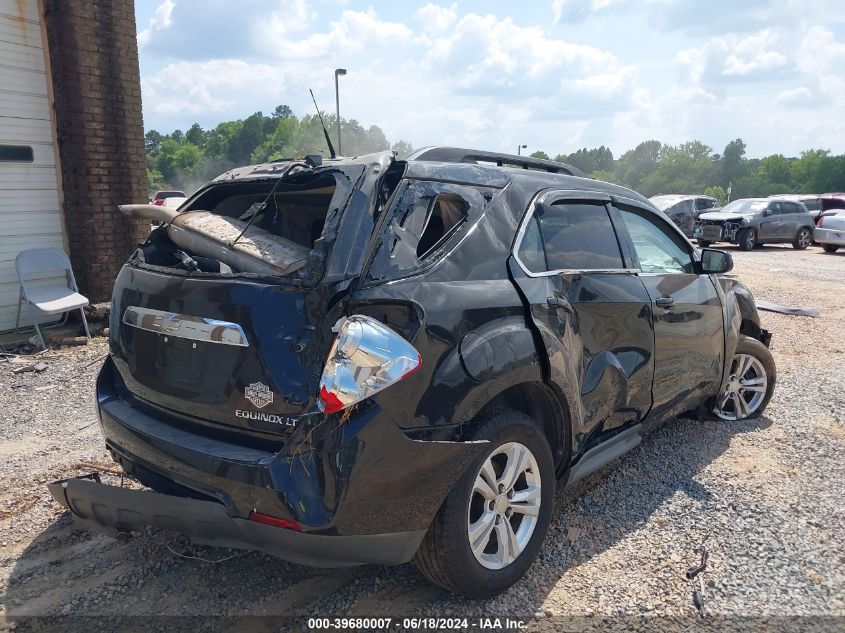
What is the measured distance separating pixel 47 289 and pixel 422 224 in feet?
20.6

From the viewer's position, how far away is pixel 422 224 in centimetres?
273

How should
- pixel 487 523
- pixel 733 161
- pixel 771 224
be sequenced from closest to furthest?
pixel 487 523
pixel 771 224
pixel 733 161

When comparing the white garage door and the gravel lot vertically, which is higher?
the white garage door

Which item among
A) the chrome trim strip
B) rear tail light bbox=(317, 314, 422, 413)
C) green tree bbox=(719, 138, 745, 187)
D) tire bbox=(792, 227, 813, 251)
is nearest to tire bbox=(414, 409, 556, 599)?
rear tail light bbox=(317, 314, 422, 413)

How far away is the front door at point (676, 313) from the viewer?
12.8ft

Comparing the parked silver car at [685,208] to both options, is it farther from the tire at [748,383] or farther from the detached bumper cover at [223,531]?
the detached bumper cover at [223,531]

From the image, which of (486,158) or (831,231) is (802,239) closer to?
(831,231)

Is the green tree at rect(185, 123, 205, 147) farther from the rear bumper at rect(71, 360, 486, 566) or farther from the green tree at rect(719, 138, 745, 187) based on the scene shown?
the rear bumper at rect(71, 360, 486, 566)

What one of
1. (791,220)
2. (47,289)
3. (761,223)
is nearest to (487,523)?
(47,289)

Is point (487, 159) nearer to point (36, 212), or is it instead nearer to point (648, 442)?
point (648, 442)

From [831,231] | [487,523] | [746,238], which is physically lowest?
[746,238]

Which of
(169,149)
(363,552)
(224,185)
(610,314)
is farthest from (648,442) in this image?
(169,149)

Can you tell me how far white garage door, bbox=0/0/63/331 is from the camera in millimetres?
7262

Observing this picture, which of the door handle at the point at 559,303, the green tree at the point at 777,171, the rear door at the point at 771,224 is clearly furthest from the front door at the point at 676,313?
the green tree at the point at 777,171
